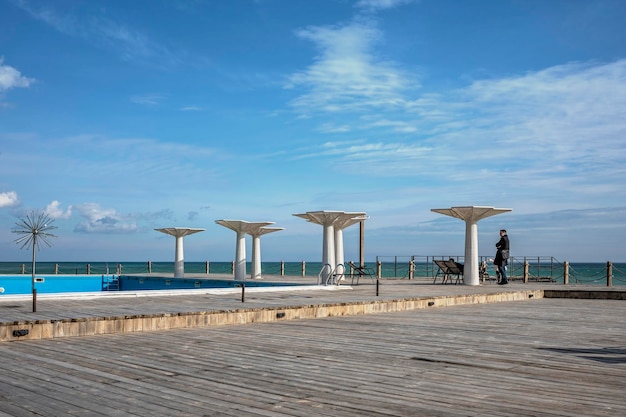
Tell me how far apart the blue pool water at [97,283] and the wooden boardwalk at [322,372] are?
1595 cm

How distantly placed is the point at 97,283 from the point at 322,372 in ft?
89.3

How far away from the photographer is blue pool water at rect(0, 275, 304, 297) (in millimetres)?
26906

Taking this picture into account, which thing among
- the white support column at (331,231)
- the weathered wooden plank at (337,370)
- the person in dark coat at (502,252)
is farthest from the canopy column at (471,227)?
the weathered wooden plank at (337,370)

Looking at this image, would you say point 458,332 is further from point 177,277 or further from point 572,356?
point 177,277

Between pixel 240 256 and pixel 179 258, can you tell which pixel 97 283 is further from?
pixel 240 256

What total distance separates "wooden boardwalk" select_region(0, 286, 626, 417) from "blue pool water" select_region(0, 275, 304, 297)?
15953 mm

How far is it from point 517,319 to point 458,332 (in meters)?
2.72

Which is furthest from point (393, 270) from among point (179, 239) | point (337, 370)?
point (337, 370)

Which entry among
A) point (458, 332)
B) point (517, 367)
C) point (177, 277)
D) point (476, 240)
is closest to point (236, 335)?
point (458, 332)

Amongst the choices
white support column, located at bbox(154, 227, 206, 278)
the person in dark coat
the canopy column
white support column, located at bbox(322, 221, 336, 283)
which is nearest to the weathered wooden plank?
the canopy column

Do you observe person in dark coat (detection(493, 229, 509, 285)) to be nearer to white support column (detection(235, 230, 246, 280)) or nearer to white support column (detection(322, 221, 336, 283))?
white support column (detection(322, 221, 336, 283))

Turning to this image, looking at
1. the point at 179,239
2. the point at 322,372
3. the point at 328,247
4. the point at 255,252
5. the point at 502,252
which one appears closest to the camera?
the point at 322,372

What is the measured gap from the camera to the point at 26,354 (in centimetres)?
734

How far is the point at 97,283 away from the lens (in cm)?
3144
